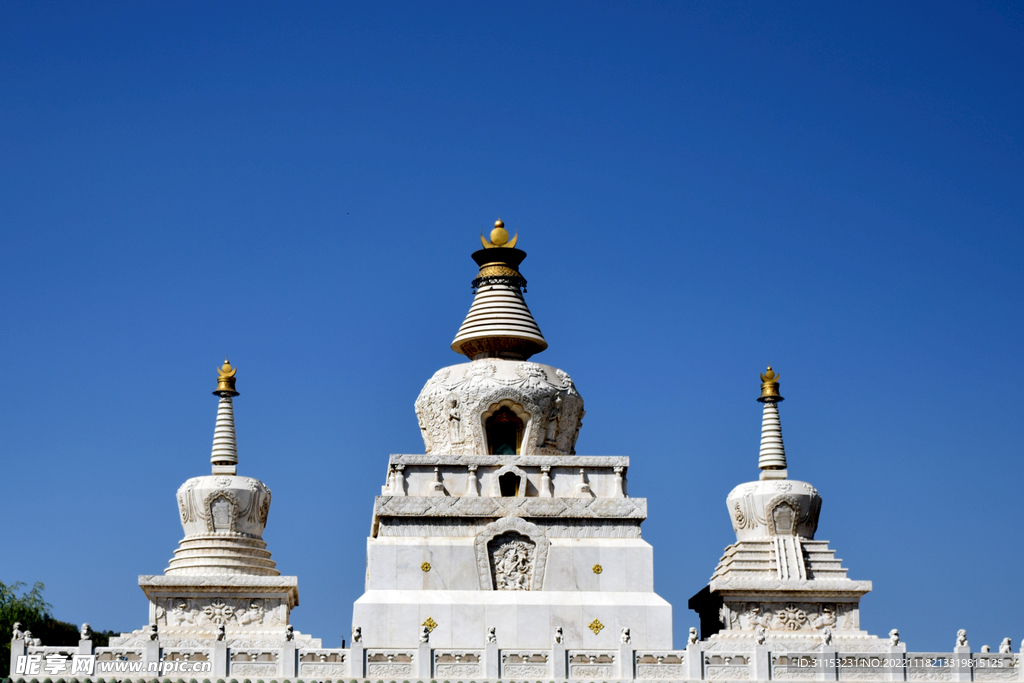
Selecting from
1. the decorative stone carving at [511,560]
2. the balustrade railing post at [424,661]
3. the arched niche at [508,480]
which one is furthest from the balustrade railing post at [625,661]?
the arched niche at [508,480]

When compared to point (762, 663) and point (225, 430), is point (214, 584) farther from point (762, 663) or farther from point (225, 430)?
point (762, 663)

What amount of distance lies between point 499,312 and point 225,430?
8199mm

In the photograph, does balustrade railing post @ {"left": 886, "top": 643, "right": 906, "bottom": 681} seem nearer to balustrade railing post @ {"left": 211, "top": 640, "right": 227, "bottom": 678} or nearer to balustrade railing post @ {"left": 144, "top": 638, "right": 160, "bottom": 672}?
balustrade railing post @ {"left": 211, "top": 640, "right": 227, "bottom": 678}

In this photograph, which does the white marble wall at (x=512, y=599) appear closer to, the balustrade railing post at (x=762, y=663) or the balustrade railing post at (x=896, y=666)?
the balustrade railing post at (x=762, y=663)

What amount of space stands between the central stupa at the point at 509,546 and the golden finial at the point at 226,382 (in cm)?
753

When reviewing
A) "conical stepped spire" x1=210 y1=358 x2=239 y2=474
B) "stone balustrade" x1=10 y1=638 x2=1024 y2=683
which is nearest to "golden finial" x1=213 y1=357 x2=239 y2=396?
"conical stepped spire" x1=210 y1=358 x2=239 y2=474

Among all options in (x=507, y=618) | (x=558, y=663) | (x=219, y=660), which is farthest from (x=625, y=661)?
(x=219, y=660)

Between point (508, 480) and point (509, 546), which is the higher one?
point (508, 480)

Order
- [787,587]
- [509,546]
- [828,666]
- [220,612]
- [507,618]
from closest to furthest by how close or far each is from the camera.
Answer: [828,666] < [507,618] < [509,546] < [220,612] < [787,587]

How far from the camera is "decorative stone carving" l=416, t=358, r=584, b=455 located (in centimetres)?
4175

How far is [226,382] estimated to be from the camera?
46531 millimetres

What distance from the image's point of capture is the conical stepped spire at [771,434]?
152 feet

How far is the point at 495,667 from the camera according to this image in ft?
111

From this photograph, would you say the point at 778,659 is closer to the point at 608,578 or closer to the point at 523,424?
the point at 608,578
